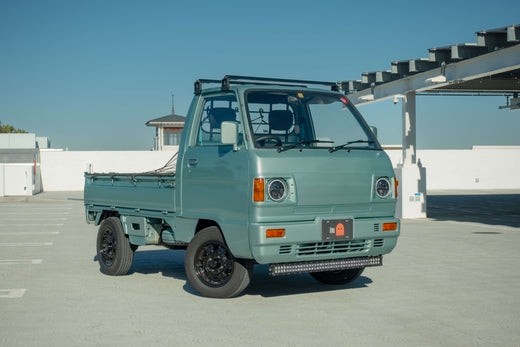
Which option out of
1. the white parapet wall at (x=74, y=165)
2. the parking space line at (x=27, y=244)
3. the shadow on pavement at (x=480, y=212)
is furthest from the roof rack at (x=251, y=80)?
the white parapet wall at (x=74, y=165)

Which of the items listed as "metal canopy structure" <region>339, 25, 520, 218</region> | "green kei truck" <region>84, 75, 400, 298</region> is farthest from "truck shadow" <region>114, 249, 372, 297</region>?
"metal canopy structure" <region>339, 25, 520, 218</region>

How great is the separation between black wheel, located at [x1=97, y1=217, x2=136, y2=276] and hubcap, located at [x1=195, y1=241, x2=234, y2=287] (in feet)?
6.54

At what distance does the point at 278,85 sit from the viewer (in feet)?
28.7

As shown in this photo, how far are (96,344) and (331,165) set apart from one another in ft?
10.5

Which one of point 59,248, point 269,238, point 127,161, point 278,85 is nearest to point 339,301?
point 269,238

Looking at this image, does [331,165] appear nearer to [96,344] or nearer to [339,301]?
[339,301]

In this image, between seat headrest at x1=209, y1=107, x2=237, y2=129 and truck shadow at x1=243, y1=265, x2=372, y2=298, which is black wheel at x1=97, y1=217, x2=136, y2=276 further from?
seat headrest at x1=209, y1=107, x2=237, y2=129

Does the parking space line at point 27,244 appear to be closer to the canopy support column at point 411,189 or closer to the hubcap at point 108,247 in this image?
the hubcap at point 108,247

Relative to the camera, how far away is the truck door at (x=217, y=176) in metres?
7.60

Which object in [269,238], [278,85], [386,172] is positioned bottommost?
[269,238]

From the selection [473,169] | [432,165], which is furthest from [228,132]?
[473,169]

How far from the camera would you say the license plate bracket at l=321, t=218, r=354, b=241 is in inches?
305

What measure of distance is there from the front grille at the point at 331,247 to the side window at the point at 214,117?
5.30 feet

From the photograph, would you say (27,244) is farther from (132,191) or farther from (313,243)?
(313,243)
